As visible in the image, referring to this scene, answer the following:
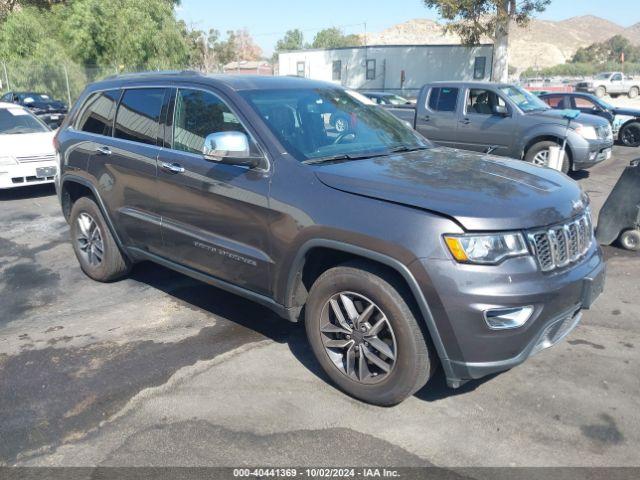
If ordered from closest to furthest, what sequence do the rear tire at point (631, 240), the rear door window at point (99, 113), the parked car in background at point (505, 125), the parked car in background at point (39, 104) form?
the rear door window at point (99, 113), the rear tire at point (631, 240), the parked car in background at point (505, 125), the parked car in background at point (39, 104)

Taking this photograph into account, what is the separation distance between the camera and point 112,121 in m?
4.96

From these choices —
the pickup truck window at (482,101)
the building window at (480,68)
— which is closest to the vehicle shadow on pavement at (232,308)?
the pickup truck window at (482,101)

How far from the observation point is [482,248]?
289cm

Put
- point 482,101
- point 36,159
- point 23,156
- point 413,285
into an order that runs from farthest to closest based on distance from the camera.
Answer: point 482,101, point 36,159, point 23,156, point 413,285

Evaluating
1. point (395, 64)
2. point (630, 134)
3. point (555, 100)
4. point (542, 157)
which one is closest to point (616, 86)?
point (395, 64)

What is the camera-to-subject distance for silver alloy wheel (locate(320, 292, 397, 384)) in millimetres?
3223

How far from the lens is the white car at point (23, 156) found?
29.7ft

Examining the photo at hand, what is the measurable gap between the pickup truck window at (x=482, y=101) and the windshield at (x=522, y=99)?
19 centimetres

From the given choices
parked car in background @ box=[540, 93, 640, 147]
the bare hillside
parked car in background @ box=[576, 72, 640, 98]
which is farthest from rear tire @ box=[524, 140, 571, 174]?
the bare hillside

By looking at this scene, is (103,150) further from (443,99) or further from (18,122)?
(443,99)

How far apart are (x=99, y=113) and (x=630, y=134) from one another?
14022mm

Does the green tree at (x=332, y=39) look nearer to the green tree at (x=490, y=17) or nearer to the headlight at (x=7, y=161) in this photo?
Answer: the green tree at (x=490, y=17)

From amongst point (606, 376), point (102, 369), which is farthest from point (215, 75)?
point (606, 376)

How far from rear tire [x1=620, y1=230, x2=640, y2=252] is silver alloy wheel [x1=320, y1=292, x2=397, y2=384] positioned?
446 cm
